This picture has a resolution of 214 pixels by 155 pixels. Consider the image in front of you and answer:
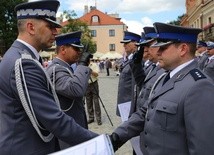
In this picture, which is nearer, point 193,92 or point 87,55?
point 193,92

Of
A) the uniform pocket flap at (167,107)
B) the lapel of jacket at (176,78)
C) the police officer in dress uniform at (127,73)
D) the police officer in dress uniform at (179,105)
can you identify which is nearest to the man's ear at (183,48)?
the police officer in dress uniform at (179,105)

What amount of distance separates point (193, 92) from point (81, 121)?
1.86m

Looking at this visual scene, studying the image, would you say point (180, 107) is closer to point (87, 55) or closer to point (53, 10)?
point (53, 10)

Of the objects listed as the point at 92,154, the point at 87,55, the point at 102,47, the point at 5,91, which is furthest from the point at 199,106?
the point at 102,47

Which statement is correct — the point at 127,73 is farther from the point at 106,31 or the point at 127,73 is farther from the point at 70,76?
the point at 106,31

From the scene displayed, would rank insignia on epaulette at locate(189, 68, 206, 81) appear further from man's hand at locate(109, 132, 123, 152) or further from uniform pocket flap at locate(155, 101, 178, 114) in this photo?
man's hand at locate(109, 132, 123, 152)

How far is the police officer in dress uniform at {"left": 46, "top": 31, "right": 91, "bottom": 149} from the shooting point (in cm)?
418

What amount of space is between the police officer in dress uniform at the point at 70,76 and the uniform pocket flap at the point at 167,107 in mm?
1214

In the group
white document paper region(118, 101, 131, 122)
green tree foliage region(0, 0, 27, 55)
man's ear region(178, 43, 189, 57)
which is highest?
green tree foliage region(0, 0, 27, 55)

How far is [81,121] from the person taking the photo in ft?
14.9

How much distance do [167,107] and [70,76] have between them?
1591mm

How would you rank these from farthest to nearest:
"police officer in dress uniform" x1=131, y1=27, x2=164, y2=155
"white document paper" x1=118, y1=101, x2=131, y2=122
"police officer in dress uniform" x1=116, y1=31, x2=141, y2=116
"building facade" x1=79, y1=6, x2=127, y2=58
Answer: "building facade" x1=79, y1=6, x2=127, y2=58
"police officer in dress uniform" x1=116, y1=31, x2=141, y2=116
"white document paper" x1=118, y1=101, x2=131, y2=122
"police officer in dress uniform" x1=131, y1=27, x2=164, y2=155

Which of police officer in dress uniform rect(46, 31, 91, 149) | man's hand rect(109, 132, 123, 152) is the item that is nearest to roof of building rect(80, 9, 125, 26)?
police officer in dress uniform rect(46, 31, 91, 149)

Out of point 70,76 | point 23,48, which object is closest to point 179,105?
point 23,48
